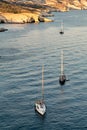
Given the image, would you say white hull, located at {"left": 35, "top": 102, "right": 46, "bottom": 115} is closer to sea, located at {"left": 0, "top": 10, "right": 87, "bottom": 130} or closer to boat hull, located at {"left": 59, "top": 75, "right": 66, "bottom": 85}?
sea, located at {"left": 0, "top": 10, "right": 87, "bottom": 130}

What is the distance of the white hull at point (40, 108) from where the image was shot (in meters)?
94.8

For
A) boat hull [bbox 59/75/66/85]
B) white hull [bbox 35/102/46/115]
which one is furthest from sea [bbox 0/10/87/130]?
boat hull [bbox 59/75/66/85]

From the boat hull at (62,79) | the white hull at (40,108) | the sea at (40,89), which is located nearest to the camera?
the sea at (40,89)

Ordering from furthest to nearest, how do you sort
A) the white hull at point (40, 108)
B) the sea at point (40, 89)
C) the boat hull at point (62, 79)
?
1. the boat hull at point (62, 79)
2. the white hull at point (40, 108)
3. the sea at point (40, 89)

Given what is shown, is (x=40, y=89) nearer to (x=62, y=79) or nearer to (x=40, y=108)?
(x=62, y=79)

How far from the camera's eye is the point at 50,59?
156625 mm

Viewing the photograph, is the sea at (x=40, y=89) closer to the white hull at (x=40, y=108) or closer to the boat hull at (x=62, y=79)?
the white hull at (x=40, y=108)

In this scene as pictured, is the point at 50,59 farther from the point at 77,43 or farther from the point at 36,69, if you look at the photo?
the point at 77,43

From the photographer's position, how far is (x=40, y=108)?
96.0 metres

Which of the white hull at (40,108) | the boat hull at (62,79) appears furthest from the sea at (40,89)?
the boat hull at (62,79)

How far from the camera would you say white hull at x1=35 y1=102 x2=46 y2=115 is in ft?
311

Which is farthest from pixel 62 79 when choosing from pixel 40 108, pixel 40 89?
pixel 40 108

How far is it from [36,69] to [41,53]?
32359mm

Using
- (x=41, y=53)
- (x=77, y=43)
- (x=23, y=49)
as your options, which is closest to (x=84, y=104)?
(x=41, y=53)
